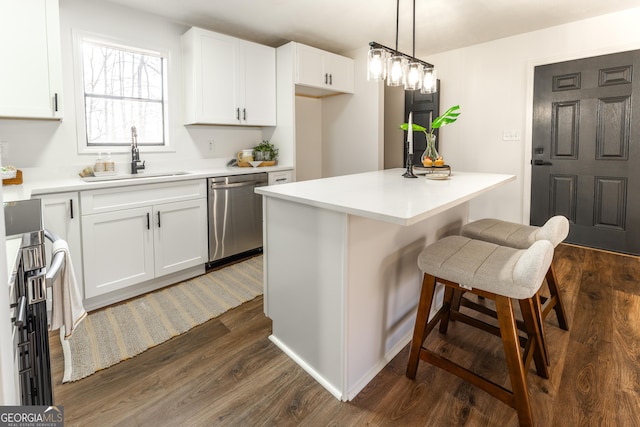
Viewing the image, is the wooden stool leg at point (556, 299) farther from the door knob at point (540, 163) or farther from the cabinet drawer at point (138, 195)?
the cabinet drawer at point (138, 195)

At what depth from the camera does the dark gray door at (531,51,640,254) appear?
10.8 ft

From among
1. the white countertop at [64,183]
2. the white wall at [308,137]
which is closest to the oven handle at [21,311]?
the white countertop at [64,183]

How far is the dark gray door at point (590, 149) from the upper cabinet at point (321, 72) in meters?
2.05

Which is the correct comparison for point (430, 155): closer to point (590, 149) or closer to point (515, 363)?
point (515, 363)

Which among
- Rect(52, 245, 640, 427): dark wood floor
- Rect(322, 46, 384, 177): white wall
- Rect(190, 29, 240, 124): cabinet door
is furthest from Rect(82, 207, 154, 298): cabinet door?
Rect(322, 46, 384, 177): white wall

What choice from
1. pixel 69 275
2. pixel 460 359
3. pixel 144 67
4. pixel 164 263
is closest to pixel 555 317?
pixel 460 359

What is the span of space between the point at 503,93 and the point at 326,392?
3808 mm

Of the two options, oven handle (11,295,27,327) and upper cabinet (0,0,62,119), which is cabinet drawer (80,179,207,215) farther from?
oven handle (11,295,27,327)

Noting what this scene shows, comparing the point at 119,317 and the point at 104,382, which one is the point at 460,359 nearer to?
the point at 104,382

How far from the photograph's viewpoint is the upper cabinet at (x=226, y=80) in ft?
10.6

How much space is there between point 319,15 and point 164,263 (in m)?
2.55

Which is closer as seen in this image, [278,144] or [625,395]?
[625,395]

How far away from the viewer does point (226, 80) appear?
11.1 feet

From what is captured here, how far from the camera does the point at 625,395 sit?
159 centimetres
